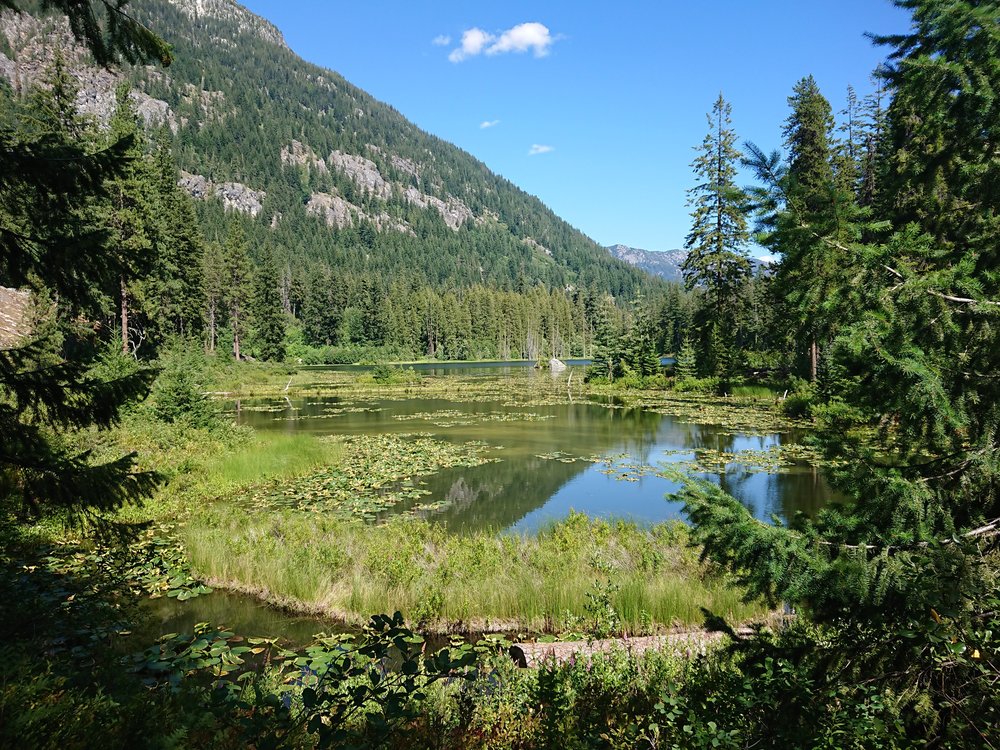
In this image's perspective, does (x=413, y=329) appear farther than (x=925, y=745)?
Yes

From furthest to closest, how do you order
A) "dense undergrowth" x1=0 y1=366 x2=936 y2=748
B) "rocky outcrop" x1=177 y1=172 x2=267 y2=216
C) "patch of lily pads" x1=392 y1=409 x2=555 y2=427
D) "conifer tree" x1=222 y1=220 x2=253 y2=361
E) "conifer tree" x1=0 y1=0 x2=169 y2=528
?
1. "rocky outcrop" x1=177 y1=172 x2=267 y2=216
2. "conifer tree" x1=222 y1=220 x2=253 y2=361
3. "patch of lily pads" x1=392 y1=409 x2=555 y2=427
4. "conifer tree" x1=0 y1=0 x2=169 y2=528
5. "dense undergrowth" x1=0 y1=366 x2=936 y2=748

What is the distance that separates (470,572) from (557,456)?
11.4 metres

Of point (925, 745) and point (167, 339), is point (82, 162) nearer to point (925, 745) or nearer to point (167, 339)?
point (925, 745)

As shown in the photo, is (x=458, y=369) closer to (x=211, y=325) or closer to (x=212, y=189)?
(x=211, y=325)

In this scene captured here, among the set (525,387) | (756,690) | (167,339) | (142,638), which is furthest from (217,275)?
(756,690)

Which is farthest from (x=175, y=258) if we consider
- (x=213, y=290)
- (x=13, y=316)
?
(x=13, y=316)

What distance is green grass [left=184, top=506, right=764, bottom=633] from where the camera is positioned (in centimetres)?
754

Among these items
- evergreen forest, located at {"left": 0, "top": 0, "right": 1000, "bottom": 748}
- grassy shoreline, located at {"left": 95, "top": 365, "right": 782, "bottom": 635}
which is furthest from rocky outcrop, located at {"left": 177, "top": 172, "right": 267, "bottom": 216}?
evergreen forest, located at {"left": 0, "top": 0, "right": 1000, "bottom": 748}

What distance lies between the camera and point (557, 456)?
19.6 m

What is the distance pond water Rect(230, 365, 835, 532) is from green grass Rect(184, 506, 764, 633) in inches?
73.4

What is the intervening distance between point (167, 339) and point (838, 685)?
4456 cm

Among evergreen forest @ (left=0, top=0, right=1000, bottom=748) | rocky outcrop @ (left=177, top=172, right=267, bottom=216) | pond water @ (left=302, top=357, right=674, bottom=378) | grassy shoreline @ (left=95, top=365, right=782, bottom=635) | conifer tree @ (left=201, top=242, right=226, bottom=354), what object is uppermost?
rocky outcrop @ (left=177, top=172, right=267, bottom=216)

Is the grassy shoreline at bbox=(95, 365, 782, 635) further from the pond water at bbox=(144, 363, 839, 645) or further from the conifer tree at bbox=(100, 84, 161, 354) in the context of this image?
the conifer tree at bbox=(100, 84, 161, 354)

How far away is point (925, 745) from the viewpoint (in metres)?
2.94
